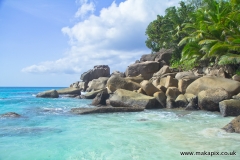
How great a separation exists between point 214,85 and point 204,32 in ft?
20.9

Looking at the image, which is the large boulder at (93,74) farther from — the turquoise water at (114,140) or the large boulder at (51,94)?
Result: the turquoise water at (114,140)

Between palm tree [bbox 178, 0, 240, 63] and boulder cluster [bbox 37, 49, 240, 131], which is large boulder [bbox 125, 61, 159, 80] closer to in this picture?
palm tree [bbox 178, 0, 240, 63]

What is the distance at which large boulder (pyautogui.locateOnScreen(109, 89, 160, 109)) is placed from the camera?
45.9 ft

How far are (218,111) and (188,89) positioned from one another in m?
2.83

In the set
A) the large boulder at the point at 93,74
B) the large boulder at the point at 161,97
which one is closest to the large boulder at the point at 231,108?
the large boulder at the point at 161,97

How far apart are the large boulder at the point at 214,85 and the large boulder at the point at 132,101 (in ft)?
8.14

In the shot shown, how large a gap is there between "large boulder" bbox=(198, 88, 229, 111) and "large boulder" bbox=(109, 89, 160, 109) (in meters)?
2.77

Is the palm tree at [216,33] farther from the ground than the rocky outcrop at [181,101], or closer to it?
farther from the ground

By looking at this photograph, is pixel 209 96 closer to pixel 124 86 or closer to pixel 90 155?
pixel 124 86

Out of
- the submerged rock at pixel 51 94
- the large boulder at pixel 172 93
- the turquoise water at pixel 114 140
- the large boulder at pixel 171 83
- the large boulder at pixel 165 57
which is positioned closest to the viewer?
the turquoise water at pixel 114 140

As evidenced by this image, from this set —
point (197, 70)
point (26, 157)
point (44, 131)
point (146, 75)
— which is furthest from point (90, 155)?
point (146, 75)

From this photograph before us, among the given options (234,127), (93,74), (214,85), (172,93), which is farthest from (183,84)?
Answer: (93,74)

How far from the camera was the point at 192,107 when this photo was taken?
13.2 metres

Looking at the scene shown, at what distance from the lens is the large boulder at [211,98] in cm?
1224
